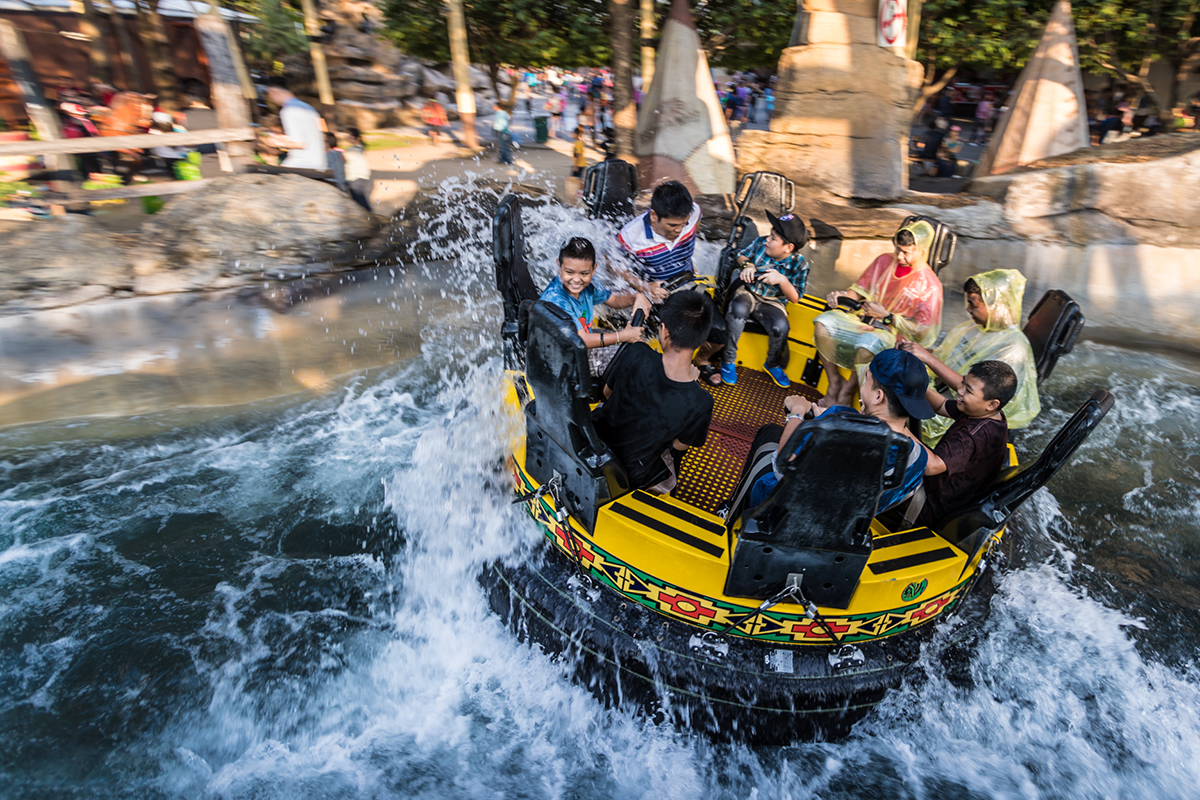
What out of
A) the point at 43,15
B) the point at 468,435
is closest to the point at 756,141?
the point at 468,435

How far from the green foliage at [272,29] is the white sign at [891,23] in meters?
13.1

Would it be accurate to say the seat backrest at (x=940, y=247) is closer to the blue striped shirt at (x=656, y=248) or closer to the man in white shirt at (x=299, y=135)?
the blue striped shirt at (x=656, y=248)

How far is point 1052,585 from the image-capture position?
4199 mm

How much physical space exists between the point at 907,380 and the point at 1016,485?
0.80m

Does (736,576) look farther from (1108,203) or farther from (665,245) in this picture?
(1108,203)

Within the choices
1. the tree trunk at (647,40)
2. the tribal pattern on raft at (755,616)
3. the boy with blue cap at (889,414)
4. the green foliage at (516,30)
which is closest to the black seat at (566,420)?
the tribal pattern on raft at (755,616)

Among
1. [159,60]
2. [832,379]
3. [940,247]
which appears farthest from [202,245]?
A: [940,247]

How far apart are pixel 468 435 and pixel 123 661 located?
2.58 meters

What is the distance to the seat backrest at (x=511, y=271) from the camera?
3768mm

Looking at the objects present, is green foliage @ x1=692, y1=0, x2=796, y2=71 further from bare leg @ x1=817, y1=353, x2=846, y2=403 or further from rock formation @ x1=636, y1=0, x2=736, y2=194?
bare leg @ x1=817, y1=353, x2=846, y2=403

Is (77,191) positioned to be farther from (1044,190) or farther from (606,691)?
(1044,190)

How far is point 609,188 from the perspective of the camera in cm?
501

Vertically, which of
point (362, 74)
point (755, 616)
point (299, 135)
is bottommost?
point (755, 616)

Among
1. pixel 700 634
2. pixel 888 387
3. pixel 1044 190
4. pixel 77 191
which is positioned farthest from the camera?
pixel 1044 190
